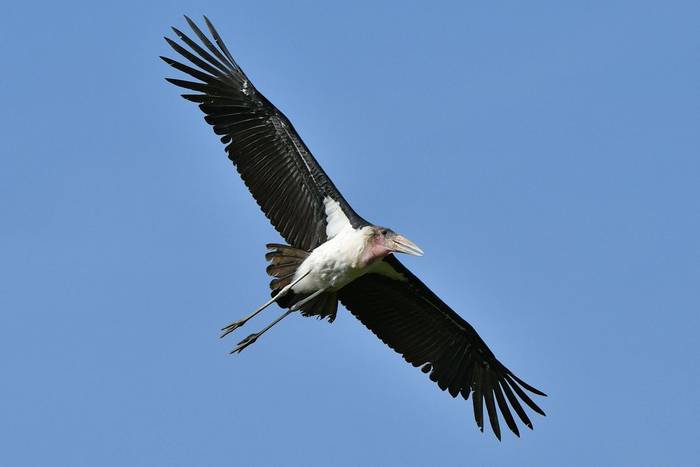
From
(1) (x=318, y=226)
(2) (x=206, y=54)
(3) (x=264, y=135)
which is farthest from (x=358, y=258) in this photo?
(2) (x=206, y=54)

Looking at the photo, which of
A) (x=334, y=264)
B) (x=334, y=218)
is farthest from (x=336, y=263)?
(x=334, y=218)

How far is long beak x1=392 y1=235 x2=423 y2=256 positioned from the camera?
2012 centimetres

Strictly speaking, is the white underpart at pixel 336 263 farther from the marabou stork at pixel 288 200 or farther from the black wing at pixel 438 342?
the black wing at pixel 438 342

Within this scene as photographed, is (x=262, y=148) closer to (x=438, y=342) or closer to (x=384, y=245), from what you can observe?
(x=384, y=245)

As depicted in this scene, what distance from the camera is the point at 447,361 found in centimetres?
2233

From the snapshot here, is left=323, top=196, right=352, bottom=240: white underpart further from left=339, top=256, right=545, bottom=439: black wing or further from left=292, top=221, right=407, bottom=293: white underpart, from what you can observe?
left=339, top=256, right=545, bottom=439: black wing

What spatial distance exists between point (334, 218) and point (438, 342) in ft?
9.17

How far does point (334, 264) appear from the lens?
66.8ft

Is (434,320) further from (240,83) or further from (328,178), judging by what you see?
(240,83)

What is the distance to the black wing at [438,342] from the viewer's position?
71.6 ft

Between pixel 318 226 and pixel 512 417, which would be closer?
pixel 318 226

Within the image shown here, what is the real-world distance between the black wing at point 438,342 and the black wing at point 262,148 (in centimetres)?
146

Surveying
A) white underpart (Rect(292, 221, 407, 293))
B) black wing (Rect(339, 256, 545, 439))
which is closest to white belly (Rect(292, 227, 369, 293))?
white underpart (Rect(292, 221, 407, 293))

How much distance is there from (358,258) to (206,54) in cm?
342
